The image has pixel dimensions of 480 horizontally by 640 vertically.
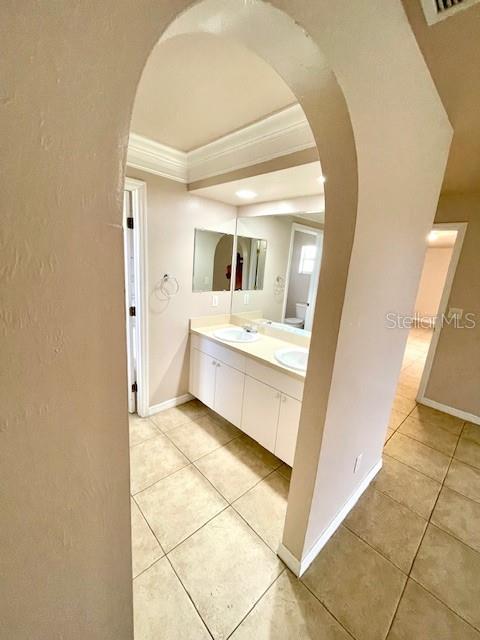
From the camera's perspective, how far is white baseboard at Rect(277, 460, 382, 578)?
1.24 meters

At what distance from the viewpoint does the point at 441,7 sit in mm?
803

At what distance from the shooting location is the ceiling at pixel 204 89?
1.01 m

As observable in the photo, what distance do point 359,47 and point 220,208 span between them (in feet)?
6.16

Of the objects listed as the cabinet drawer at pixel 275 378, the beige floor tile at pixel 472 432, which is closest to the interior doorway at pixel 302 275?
the cabinet drawer at pixel 275 378

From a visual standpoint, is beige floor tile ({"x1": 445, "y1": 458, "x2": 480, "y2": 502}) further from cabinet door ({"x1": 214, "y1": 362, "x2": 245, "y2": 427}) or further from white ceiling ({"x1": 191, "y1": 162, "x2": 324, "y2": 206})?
white ceiling ({"x1": 191, "y1": 162, "x2": 324, "y2": 206})

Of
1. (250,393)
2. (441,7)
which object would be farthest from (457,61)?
(250,393)

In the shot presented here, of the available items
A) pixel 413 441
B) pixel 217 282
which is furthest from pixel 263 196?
pixel 413 441

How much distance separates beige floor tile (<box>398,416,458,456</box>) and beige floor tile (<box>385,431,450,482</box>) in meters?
0.08

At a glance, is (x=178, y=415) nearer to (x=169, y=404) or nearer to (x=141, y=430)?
(x=169, y=404)

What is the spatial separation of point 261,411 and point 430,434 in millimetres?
1758

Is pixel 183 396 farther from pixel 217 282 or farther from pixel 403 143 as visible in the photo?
pixel 403 143

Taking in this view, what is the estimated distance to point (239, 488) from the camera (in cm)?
171

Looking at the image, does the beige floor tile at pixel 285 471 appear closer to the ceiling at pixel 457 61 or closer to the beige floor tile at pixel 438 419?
the beige floor tile at pixel 438 419

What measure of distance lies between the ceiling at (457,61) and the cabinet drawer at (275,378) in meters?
1.60
